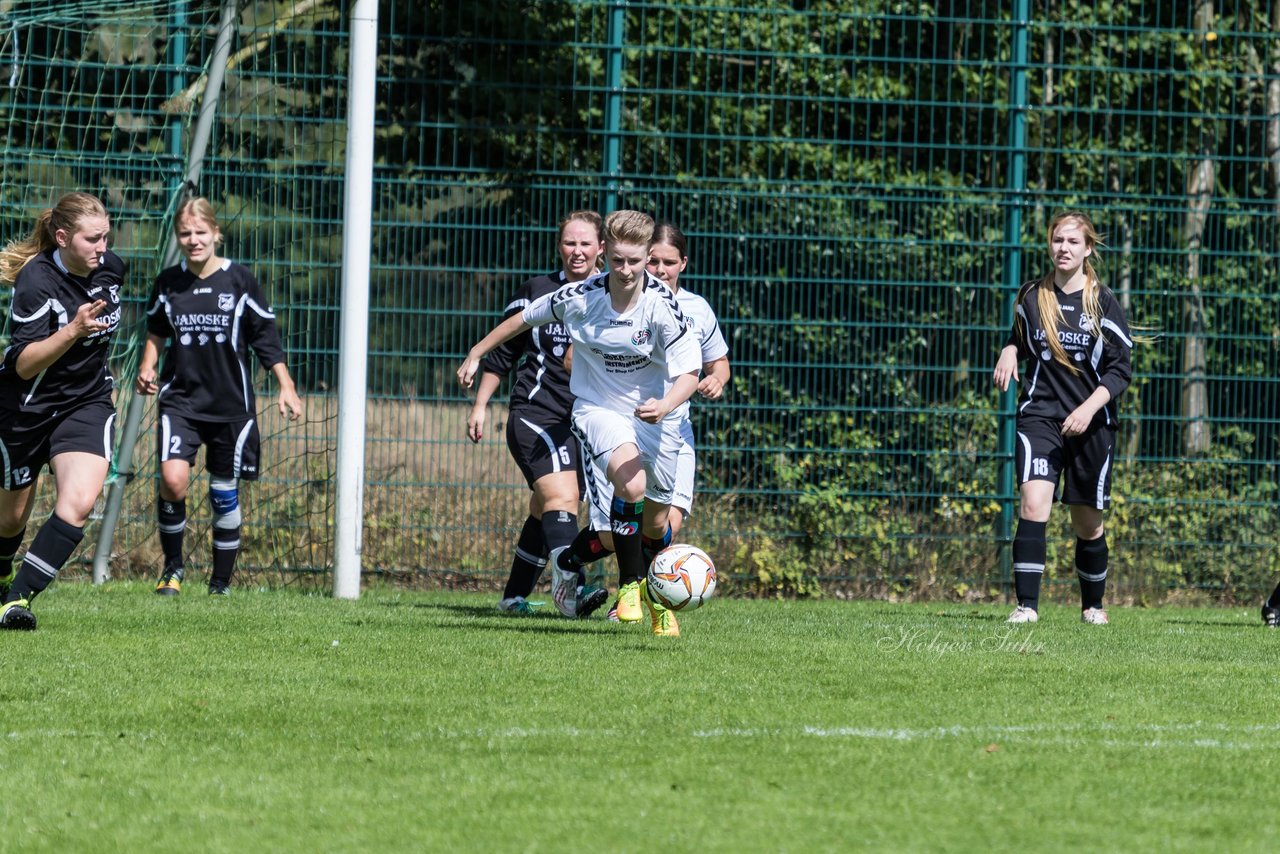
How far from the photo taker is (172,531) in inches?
357

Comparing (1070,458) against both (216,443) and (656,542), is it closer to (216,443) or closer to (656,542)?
(656,542)

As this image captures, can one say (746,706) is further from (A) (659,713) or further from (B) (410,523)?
(B) (410,523)

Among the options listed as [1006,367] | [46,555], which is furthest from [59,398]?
[1006,367]

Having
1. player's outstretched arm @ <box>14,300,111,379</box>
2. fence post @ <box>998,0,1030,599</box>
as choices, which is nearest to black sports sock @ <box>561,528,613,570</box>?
player's outstretched arm @ <box>14,300,111,379</box>

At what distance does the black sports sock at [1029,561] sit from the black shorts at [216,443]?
408 centimetres

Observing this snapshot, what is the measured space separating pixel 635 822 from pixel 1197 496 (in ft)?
25.7

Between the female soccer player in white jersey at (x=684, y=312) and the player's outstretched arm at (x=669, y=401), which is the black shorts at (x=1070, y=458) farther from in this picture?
the player's outstretched arm at (x=669, y=401)

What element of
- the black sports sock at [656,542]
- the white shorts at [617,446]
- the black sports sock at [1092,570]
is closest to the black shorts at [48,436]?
the white shorts at [617,446]

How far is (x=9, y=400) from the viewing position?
6.86 metres

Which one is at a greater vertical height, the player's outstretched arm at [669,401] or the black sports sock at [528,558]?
the player's outstretched arm at [669,401]

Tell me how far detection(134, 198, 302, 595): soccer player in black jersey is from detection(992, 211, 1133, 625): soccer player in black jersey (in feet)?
12.6

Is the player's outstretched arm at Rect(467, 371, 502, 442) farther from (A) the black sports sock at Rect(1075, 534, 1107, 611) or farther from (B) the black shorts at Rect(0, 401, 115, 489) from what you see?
(A) the black sports sock at Rect(1075, 534, 1107, 611)

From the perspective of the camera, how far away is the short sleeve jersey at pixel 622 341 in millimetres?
6992

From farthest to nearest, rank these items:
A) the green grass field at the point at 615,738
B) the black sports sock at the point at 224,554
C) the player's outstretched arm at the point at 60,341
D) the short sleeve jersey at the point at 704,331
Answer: the black sports sock at the point at 224,554, the short sleeve jersey at the point at 704,331, the player's outstretched arm at the point at 60,341, the green grass field at the point at 615,738
